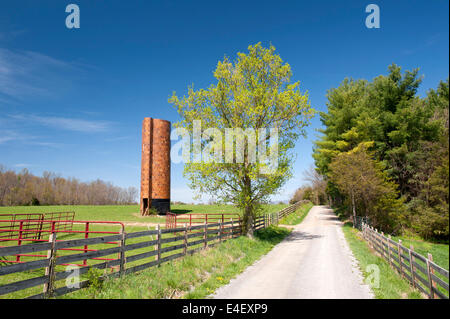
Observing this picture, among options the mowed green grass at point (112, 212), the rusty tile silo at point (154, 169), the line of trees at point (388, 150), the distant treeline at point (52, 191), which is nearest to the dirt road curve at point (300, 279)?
the line of trees at point (388, 150)

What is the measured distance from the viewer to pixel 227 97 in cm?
1811

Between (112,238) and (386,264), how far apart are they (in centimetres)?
1099

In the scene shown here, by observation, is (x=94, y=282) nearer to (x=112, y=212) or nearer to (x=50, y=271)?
(x=50, y=271)

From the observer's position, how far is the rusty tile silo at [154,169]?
3938 centimetres

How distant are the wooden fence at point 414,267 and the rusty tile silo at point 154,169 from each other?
95.7ft

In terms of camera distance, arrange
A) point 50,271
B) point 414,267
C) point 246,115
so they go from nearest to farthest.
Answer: point 50,271 < point 414,267 < point 246,115

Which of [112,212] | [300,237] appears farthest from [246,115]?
[112,212]

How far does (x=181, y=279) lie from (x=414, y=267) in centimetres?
712

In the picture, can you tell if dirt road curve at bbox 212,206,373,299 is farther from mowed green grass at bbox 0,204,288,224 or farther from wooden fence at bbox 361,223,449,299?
mowed green grass at bbox 0,204,288,224

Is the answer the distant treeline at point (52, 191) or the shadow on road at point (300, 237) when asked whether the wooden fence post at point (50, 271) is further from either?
the distant treeline at point (52, 191)

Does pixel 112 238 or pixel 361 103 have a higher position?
pixel 361 103

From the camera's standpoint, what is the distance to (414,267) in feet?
28.4
